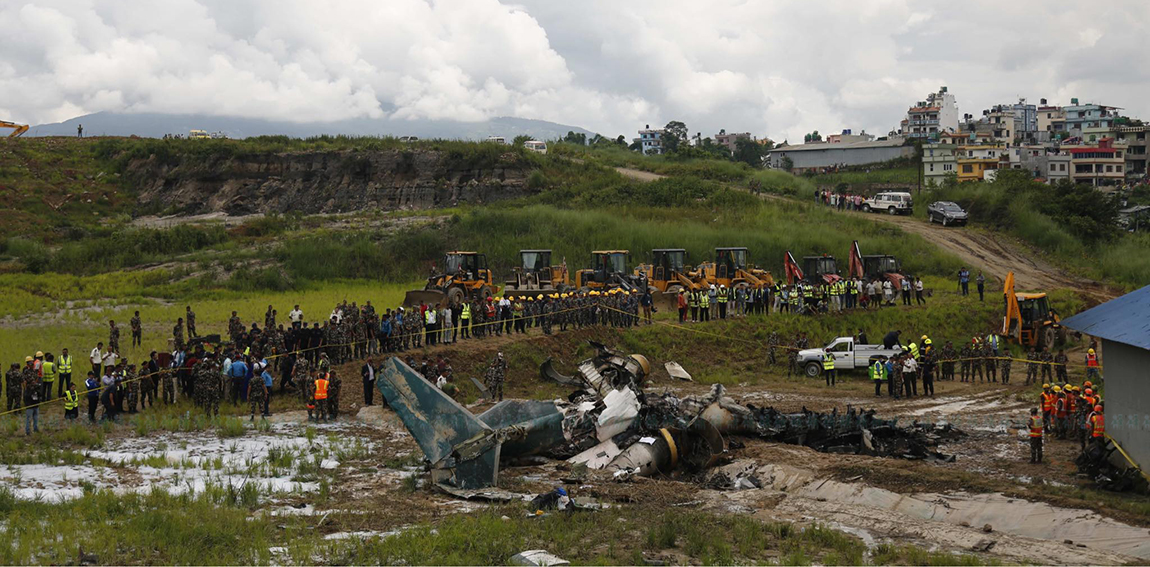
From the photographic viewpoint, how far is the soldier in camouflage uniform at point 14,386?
20.0 m

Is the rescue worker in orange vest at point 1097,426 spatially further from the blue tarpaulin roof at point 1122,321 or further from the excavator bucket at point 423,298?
the excavator bucket at point 423,298

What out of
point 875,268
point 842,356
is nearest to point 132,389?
point 842,356

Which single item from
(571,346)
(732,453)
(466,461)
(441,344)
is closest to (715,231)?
(571,346)

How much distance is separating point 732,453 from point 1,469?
13007mm

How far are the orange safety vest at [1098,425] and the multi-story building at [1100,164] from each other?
84029mm

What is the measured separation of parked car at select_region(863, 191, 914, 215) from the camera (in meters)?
57.4

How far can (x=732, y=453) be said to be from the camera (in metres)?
18.4

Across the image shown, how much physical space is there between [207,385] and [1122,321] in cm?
1834

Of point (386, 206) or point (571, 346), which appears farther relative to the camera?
point (386, 206)

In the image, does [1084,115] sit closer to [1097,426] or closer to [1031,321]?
[1031,321]

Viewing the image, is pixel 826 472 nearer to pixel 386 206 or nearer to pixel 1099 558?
pixel 1099 558

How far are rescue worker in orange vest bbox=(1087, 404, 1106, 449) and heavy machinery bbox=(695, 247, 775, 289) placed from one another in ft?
64.3

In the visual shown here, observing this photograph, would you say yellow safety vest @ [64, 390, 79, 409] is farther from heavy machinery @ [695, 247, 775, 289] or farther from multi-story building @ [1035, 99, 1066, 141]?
multi-story building @ [1035, 99, 1066, 141]

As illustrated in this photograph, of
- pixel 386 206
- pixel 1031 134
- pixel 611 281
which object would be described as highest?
pixel 1031 134
